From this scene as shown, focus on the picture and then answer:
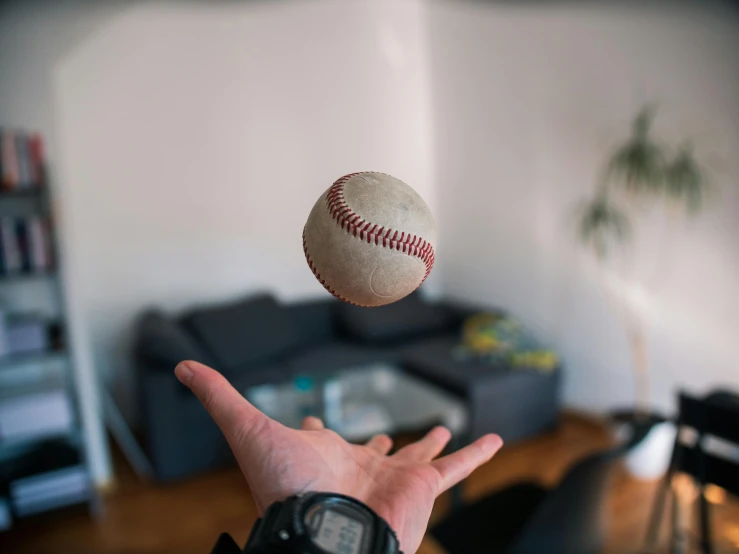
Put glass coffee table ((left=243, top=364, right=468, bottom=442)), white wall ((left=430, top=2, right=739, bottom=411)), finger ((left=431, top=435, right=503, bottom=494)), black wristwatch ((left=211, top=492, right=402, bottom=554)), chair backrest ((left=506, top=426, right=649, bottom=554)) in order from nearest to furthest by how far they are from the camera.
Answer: black wristwatch ((left=211, top=492, right=402, bottom=554)) → finger ((left=431, top=435, right=503, bottom=494)) → chair backrest ((left=506, top=426, right=649, bottom=554)) → glass coffee table ((left=243, top=364, right=468, bottom=442)) → white wall ((left=430, top=2, right=739, bottom=411))

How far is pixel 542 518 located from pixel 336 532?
2.61 ft

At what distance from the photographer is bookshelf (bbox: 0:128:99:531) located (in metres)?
1.81

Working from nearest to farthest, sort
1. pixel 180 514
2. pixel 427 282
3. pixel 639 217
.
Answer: pixel 427 282 → pixel 180 514 → pixel 639 217

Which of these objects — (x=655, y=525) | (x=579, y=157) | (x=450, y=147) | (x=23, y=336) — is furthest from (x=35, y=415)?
(x=579, y=157)

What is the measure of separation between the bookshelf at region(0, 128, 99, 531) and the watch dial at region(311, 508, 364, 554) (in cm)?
191

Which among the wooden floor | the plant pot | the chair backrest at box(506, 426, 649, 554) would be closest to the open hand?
the chair backrest at box(506, 426, 649, 554)

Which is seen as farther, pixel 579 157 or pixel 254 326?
pixel 579 157

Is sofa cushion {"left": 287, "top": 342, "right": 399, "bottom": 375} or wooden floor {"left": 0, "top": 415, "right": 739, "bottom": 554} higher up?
sofa cushion {"left": 287, "top": 342, "right": 399, "bottom": 375}

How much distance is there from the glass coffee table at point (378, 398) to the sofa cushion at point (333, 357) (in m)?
0.03

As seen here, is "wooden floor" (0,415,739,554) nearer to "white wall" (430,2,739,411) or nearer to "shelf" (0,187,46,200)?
"white wall" (430,2,739,411)

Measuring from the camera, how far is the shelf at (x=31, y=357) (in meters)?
1.80

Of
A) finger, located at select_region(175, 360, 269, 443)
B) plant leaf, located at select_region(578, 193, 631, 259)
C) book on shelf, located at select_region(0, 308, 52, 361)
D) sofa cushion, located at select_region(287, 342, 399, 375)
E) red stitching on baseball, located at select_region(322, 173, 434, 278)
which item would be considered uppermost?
red stitching on baseball, located at select_region(322, 173, 434, 278)

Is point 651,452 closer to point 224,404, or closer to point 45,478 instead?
point 224,404

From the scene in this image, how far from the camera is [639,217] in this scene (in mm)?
2273
